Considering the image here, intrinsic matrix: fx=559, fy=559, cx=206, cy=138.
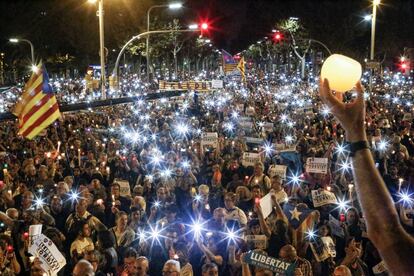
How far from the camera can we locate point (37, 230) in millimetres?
6688

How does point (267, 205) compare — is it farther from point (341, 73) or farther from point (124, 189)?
point (341, 73)

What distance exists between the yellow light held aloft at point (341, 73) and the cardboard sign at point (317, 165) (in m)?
8.59

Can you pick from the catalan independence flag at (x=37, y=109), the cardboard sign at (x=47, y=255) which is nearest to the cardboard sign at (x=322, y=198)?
the cardboard sign at (x=47, y=255)

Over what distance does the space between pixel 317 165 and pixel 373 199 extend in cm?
888

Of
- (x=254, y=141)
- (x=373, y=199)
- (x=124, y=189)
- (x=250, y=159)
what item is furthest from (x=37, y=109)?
(x=373, y=199)

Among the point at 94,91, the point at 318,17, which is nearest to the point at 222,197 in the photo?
the point at 94,91

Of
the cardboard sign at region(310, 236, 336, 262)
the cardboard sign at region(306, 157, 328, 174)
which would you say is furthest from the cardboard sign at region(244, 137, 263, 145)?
the cardboard sign at region(310, 236, 336, 262)

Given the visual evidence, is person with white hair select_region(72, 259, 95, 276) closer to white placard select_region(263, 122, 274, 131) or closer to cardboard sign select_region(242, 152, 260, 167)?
cardboard sign select_region(242, 152, 260, 167)

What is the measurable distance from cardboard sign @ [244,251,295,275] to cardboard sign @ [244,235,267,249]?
137 cm

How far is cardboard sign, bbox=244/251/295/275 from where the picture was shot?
522 cm

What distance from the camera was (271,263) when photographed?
528cm

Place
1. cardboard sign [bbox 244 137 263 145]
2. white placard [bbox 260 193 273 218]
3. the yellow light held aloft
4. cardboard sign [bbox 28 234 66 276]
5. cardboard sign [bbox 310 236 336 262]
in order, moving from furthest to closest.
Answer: cardboard sign [bbox 244 137 263 145] → white placard [bbox 260 193 273 218] → cardboard sign [bbox 310 236 336 262] → cardboard sign [bbox 28 234 66 276] → the yellow light held aloft

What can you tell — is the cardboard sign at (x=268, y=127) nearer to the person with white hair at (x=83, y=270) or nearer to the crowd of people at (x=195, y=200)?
the crowd of people at (x=195, y=200)

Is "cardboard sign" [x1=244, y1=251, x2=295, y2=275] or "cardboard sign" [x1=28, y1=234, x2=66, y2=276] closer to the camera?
"cardboard sign" [x1=244, y1=251, x2=295, y2=275]
